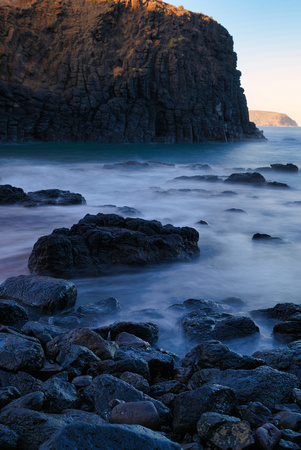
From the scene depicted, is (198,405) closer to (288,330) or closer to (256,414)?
(256,414)

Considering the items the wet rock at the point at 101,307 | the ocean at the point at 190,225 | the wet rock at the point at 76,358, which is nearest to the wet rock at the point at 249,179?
the ocean at the point at 190,225

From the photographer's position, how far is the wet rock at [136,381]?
2.83 metres

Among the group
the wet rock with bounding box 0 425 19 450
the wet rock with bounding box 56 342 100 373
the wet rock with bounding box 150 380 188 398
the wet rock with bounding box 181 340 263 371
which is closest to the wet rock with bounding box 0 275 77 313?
the wet rock with bounding box 56 342 100 373

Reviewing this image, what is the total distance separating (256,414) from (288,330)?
7.06 feet

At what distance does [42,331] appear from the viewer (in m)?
3.72

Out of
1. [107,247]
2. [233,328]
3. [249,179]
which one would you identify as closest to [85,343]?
[233,328]

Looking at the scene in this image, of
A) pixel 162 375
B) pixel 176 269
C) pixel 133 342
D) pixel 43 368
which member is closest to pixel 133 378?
pixel 162 375

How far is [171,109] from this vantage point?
50.5 metres

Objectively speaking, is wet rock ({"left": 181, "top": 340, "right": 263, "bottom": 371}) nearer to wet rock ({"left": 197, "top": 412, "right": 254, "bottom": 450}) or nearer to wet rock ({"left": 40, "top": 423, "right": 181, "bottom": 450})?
wet rock ({"left": 197, "top": 412, "right": 254, "bottom": 450})

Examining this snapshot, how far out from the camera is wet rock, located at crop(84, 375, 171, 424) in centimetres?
247

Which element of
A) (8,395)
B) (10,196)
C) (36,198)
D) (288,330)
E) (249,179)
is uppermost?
(249,179)

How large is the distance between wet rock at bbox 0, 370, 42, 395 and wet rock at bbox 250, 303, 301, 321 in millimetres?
3218

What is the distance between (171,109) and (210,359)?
49.9 metres

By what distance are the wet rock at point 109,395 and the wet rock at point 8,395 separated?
46 cm
